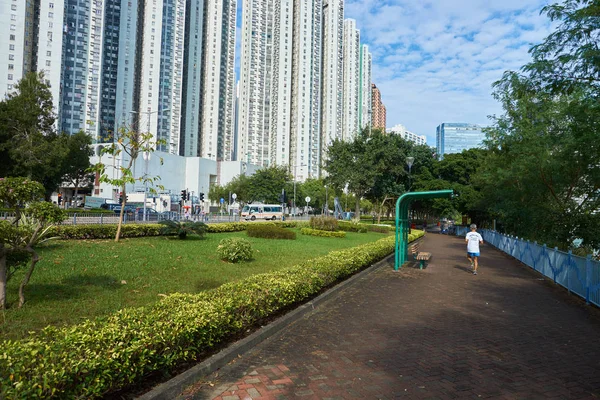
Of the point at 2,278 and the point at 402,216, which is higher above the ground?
the point at 402,216

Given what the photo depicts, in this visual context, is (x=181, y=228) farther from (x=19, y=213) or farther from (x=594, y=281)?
(x=594, y=281)

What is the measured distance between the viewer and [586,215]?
46.4 feet

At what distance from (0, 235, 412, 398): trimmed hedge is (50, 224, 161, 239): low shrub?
358 inches

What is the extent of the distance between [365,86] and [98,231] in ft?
372

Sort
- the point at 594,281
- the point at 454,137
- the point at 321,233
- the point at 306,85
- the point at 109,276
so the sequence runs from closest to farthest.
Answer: the point at 109,276 → the point at 594,281 → the point at 321,233 → the point at 306,85 → the point at 454,137

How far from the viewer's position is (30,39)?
64500 millimetres

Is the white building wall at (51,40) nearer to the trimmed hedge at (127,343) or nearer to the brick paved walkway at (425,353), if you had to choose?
the trimmed hedge at (127,343)

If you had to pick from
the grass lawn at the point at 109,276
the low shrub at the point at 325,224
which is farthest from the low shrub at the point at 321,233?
the grass lawn at the point at 109,276

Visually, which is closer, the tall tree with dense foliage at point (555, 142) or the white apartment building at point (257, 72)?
the tall tree with dense foliage at point (555, 142)

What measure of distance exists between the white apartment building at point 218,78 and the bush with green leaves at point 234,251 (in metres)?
87.7

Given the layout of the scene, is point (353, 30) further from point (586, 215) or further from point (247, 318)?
point (247, 318)

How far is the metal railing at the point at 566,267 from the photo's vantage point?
26.2ft

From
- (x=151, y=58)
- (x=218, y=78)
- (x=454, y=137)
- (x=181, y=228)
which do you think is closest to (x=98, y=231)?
(x=181, y=228)

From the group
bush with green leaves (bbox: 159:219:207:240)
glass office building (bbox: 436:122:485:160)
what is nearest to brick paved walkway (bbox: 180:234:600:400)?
bush with green leaves (bbox: 159:219:207:240)
